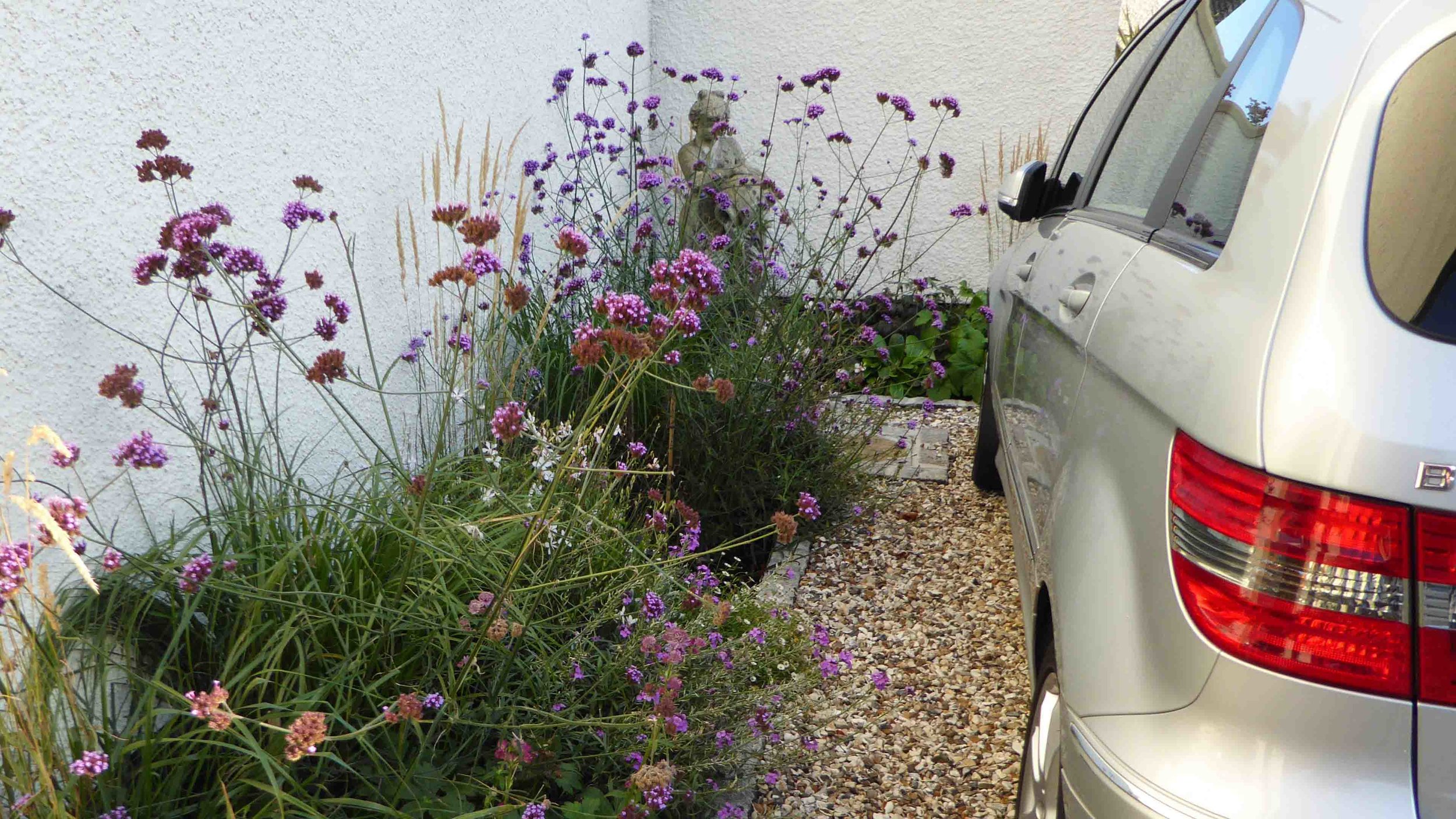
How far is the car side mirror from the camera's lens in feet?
11.1

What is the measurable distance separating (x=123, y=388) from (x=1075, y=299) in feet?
6.14

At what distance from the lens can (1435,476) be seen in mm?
1163

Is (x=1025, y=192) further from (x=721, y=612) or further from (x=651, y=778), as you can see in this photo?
(x=651, y=778)

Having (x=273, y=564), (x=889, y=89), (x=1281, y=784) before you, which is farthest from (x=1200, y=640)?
(x=889, y=89)

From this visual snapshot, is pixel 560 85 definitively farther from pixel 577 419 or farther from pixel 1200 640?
pixel 1200 640

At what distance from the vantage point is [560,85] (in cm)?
440

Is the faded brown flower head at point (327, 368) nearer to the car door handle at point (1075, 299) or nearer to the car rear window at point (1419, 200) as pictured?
the car door handle at point (1075, 299)

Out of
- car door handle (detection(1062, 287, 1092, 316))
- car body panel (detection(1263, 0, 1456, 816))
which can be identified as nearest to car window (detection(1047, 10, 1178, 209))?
car door handle (detection(1062, 287, 1092, 316))

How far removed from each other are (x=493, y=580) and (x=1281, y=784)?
5.25 ft

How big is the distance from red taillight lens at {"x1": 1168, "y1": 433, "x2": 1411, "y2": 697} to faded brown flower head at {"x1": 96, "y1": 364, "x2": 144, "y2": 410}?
5.65 feet

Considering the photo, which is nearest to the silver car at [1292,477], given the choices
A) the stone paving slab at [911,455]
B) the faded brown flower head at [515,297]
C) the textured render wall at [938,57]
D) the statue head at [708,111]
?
the faded brown flower head at [515,297]

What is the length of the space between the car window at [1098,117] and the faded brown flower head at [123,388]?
104 inches

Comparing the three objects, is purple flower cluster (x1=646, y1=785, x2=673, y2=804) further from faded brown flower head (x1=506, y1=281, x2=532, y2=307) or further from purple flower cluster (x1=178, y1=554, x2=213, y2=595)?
faded brown flower head (x1=506, y1=281, x2=532, y2=307)

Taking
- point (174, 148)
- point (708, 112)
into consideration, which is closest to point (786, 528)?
point (174, 148)
